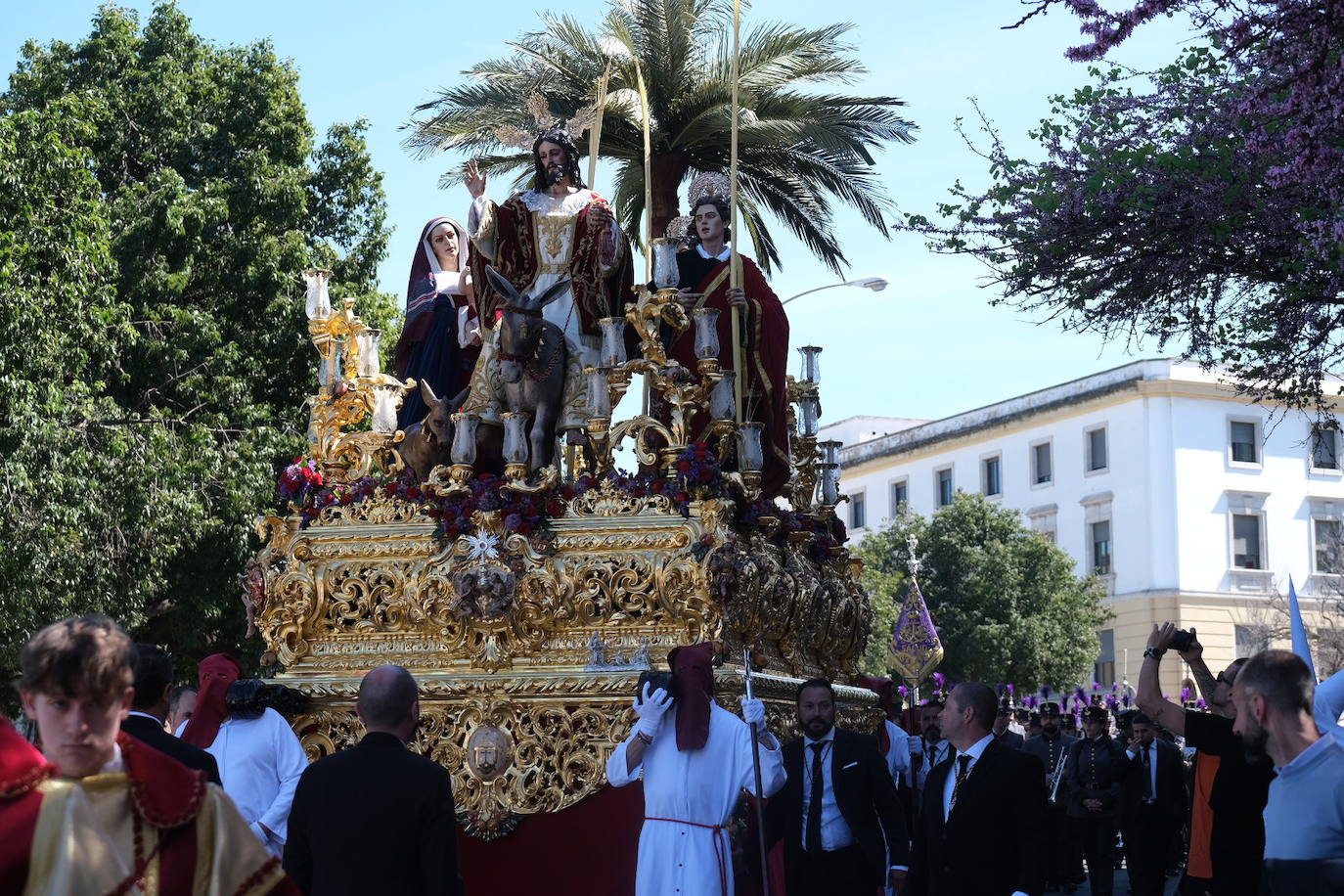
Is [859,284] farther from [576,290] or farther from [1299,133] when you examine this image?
[1299,133]

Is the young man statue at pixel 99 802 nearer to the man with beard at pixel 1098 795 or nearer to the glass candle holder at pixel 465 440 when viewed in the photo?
the glass candle holder at pixel 465 440

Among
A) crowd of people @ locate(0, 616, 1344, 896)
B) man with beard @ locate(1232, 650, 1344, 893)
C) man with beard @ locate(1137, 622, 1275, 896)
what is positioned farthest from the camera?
man with beard @ locate(1137, 622, 1275, 896)

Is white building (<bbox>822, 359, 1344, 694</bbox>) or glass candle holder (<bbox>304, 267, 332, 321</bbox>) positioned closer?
glass candle holder (<bbox>304, 267, 332, 321</bbox>)

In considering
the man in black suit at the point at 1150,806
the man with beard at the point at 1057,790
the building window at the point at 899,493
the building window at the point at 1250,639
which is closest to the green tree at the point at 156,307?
the man with beard at the point at 1057,790

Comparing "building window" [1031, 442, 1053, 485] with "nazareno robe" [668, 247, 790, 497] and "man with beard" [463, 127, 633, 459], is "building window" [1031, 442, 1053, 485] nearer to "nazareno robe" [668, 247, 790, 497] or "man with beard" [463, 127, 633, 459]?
"nazareno robe" [668, 247, 790, 497]

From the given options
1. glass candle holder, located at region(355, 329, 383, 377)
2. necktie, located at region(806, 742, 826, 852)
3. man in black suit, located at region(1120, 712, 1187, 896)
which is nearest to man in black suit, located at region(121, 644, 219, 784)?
necktie, located at region(806, 742, 826, 852)

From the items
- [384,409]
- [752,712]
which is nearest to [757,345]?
[384,409]

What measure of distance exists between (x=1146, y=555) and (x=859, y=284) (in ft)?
128

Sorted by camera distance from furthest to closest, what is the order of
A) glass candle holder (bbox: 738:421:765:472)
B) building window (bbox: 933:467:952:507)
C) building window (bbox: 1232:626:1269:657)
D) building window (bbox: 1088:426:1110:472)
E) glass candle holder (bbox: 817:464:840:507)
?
building window (bbox: 933:467:952:507), building window (bbox: 1088:426:1110:472), building window (bbox: 1232:626:1269:657), glass candle holder (bbox: 817:464:840:507), glass candle holder (bbox: 738:421:765:472)

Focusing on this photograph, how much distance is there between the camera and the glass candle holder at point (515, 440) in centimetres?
1104

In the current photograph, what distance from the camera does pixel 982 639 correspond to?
46.1 meters

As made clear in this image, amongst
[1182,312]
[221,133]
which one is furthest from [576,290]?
[221,133]

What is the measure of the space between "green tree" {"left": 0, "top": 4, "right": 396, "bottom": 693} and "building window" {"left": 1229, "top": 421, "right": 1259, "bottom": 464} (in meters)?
35.5

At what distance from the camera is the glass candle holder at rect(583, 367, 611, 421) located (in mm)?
11070
